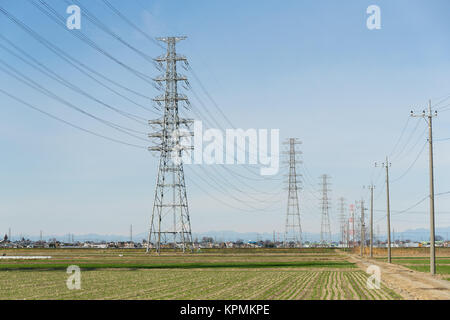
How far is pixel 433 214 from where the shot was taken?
5597 cm

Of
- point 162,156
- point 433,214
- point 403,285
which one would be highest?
point 162,156

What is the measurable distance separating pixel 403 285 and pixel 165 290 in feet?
58.0
